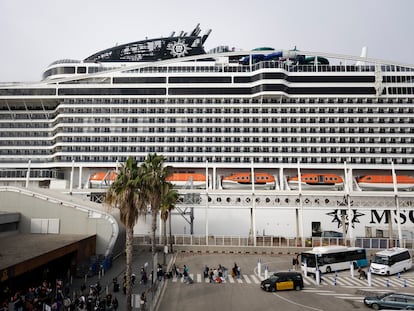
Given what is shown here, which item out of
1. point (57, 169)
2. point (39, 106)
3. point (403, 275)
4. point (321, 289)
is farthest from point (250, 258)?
point (39, 106)

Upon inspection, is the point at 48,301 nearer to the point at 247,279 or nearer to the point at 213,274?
the point at 213,274

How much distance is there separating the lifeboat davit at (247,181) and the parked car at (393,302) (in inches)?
1461

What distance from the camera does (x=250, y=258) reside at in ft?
114

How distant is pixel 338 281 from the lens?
25953 millimetres

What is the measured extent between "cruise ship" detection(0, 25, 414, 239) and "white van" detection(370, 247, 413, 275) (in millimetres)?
26736

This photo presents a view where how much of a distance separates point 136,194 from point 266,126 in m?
46.0

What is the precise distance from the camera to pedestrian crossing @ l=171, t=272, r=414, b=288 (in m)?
24.7

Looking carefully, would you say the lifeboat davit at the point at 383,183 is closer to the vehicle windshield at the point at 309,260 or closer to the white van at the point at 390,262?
the white van at the point at 390,262

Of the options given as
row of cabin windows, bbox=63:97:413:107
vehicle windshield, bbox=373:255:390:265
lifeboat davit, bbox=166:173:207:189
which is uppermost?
row of cabin windows, bbox=63:97:413:107

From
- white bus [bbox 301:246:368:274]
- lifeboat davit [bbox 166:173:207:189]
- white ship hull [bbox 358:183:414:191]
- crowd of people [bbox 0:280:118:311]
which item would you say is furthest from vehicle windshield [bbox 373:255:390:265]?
lifeboat davit [bbox 166:173:207:189]

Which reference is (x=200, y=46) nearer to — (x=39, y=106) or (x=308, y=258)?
(x=39, y=106)

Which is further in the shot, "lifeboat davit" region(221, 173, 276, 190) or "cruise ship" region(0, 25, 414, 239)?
"cruise ship" region(0, 25, 414, 239)

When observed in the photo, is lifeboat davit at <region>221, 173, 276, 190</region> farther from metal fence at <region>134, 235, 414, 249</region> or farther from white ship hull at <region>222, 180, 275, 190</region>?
metal fence at <region>134, 235, 414, 249</region>

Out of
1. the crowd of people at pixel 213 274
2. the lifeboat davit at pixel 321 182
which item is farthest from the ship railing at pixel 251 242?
the lifeboat davit at pixel 321 182
